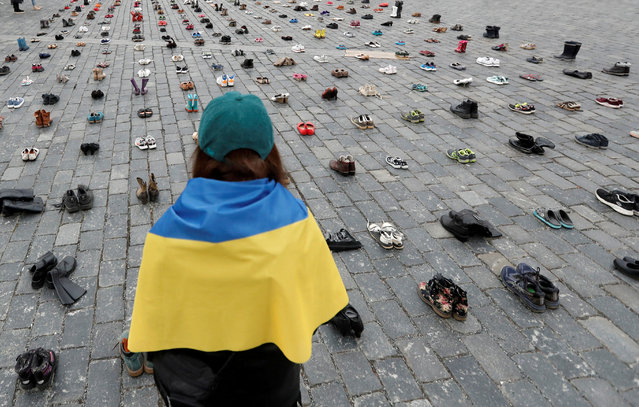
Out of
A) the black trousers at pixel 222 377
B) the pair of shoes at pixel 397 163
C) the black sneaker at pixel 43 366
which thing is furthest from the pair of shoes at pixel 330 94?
the black trousers at pixel 222 377

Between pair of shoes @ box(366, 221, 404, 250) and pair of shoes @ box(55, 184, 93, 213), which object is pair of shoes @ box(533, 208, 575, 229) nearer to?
pair of shoes @ box(366, 221, 404, 250)

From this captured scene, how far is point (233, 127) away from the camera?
5.18 feet

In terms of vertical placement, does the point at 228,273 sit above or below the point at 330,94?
above

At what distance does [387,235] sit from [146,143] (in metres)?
4.38

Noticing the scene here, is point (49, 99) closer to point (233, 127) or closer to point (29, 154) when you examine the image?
point (29, 154)

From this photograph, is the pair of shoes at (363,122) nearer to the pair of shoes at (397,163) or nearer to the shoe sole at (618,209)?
the pair of shoes at (397,163)

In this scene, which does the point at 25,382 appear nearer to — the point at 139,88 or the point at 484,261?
the point at 484,261

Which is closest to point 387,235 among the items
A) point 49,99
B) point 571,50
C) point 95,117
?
point 95,117

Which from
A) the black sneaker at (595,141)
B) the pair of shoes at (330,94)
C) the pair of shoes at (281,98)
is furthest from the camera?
the pair of shoes at (330,94)

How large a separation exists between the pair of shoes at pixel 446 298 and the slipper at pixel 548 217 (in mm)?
2042

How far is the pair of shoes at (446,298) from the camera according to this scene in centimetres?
357

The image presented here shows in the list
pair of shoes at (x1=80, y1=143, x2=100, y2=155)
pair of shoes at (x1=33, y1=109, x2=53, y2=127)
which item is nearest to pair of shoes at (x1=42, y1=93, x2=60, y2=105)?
pair of shoes at (x1=33, y1=109, x2=53, y2=127)

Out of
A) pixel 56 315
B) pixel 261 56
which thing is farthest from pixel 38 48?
pixel 56 315

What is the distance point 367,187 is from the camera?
5.57 meters
